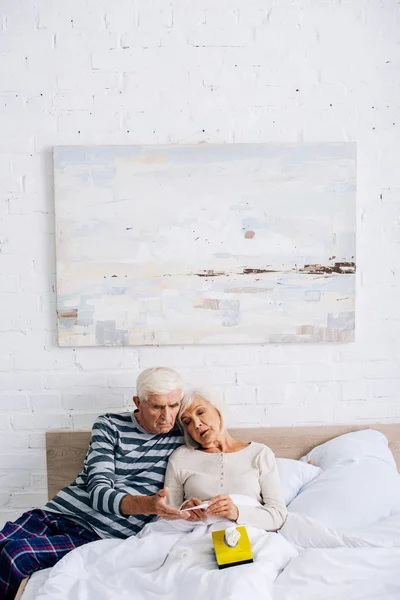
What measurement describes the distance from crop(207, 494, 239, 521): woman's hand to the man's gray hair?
39 centimetres

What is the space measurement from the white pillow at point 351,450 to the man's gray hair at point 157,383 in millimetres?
604

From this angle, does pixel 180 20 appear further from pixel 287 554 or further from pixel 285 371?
pixel 287 554

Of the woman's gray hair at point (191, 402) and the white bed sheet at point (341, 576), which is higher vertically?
the woman's gray hair at point (191, 402)

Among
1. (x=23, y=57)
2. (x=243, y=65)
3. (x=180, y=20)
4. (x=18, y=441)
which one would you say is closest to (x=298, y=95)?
(x=243, y=65)

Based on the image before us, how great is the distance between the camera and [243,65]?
2254 mm

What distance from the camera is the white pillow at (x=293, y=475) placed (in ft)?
6.64

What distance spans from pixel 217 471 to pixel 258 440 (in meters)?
0.38

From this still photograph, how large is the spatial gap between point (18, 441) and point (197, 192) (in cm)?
115

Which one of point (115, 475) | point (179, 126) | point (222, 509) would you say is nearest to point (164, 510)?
point (222, 509)

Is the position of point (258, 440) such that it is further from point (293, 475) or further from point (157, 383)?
point (157, 383)

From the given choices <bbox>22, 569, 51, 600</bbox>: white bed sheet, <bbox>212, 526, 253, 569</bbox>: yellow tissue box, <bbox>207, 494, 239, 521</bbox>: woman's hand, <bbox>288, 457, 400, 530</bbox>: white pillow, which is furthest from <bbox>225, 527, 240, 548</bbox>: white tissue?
<bbox>22, 569, 51, 600</bbox>: white bed sheet

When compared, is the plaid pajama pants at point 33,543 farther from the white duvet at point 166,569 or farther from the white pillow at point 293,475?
the white pillow at point 293,475

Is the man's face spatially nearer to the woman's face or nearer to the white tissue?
the woman's face


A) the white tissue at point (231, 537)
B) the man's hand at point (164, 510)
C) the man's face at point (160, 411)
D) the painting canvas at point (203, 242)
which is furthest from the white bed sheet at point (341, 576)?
the painting canvas at point (203, 242)
